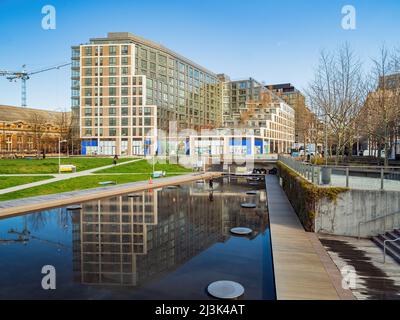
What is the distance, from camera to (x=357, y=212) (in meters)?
13.9

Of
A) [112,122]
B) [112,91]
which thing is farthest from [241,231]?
[112,91]

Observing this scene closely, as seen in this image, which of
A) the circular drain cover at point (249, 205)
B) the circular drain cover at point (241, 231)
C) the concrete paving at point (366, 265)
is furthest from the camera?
the circular drain cover at point (249, 205)

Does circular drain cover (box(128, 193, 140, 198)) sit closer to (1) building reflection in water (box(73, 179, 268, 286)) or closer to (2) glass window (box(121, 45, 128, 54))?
(1) building reflection in water (box(73, 179, 268, 286))

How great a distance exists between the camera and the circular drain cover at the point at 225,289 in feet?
27.8

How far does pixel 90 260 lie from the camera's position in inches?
451

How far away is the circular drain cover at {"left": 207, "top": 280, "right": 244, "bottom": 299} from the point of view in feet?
27.8

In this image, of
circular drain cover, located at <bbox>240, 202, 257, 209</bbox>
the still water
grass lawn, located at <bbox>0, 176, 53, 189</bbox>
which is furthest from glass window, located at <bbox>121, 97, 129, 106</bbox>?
circular drain cover, located at <bbox>240, 202, 257, 209</bbox>

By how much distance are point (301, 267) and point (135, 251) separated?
6.52 m

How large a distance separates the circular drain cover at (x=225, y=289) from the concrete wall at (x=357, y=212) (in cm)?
665

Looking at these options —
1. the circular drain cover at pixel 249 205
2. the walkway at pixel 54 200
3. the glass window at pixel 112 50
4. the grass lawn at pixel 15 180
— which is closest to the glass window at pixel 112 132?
the glass window at pixel 112 50

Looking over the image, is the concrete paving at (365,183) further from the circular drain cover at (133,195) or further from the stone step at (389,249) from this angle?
the circular drain cover at (133,195)

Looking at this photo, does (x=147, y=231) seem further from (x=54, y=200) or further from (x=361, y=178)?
(x=361, y=178)

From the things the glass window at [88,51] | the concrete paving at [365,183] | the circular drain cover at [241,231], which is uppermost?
the glass window at [88,51]
